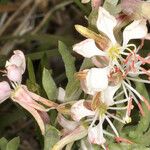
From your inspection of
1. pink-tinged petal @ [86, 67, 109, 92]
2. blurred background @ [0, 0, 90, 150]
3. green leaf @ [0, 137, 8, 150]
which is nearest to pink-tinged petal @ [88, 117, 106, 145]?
pink-tinged petal @ [86, 67, 109, 92]

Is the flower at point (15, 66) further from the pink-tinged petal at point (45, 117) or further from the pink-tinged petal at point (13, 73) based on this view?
the pink-tinged petal at point (45, 117)

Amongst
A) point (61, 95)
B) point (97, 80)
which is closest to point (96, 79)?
point (97, 80)

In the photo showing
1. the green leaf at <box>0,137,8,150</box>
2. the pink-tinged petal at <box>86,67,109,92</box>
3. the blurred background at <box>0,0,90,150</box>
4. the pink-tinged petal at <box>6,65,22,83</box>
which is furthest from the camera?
the blurred background at <box>0,0,90,150</box>

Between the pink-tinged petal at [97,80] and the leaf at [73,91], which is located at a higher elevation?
the pink-tinged petal at [97,80]

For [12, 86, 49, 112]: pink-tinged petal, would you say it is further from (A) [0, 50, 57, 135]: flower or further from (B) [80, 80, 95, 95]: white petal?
(B) [80, 80, 95, 95]: white petal

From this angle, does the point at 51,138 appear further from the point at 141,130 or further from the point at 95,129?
the point at 141,130

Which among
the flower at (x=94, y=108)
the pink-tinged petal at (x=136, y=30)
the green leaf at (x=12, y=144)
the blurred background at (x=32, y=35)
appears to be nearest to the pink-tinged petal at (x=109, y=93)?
the flower at (x=94, y=108)

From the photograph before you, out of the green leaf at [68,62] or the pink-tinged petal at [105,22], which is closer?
the pink-tinged petal at [105,22]
